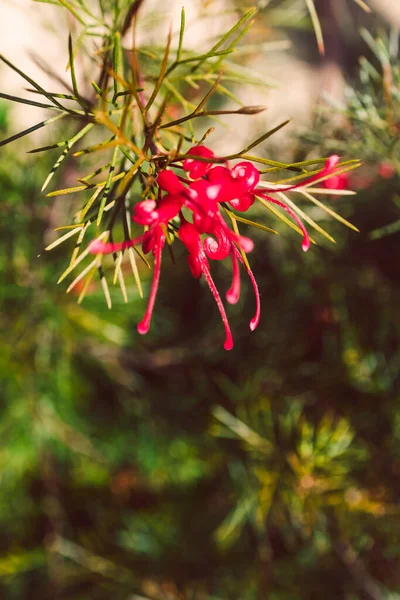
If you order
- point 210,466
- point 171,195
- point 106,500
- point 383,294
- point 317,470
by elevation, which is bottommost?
point 106,500

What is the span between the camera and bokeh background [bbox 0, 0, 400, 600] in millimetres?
480

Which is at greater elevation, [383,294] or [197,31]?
[383,294]

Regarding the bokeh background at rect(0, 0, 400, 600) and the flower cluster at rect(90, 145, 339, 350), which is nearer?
the flower cluster at rect(90, 145, 339, 350)

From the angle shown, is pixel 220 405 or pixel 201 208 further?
pixel 220 405

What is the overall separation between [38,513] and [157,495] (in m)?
0.17

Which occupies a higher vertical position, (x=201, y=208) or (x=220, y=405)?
(x=201, y=208)

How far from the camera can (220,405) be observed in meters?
0.56

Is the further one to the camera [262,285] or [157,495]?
[157,495]

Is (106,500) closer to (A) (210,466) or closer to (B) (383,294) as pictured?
(A) (210,466)

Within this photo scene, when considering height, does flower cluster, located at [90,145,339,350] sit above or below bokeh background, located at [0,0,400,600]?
above

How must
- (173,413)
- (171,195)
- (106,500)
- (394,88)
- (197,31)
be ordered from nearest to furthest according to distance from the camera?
(171,195) < (394,88) < (173,413) < (106,500) < (197,31)

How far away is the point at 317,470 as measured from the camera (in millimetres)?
490

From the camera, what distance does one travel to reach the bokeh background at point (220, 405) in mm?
480

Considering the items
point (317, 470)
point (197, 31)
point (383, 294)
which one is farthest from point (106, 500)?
point (197, 31)
